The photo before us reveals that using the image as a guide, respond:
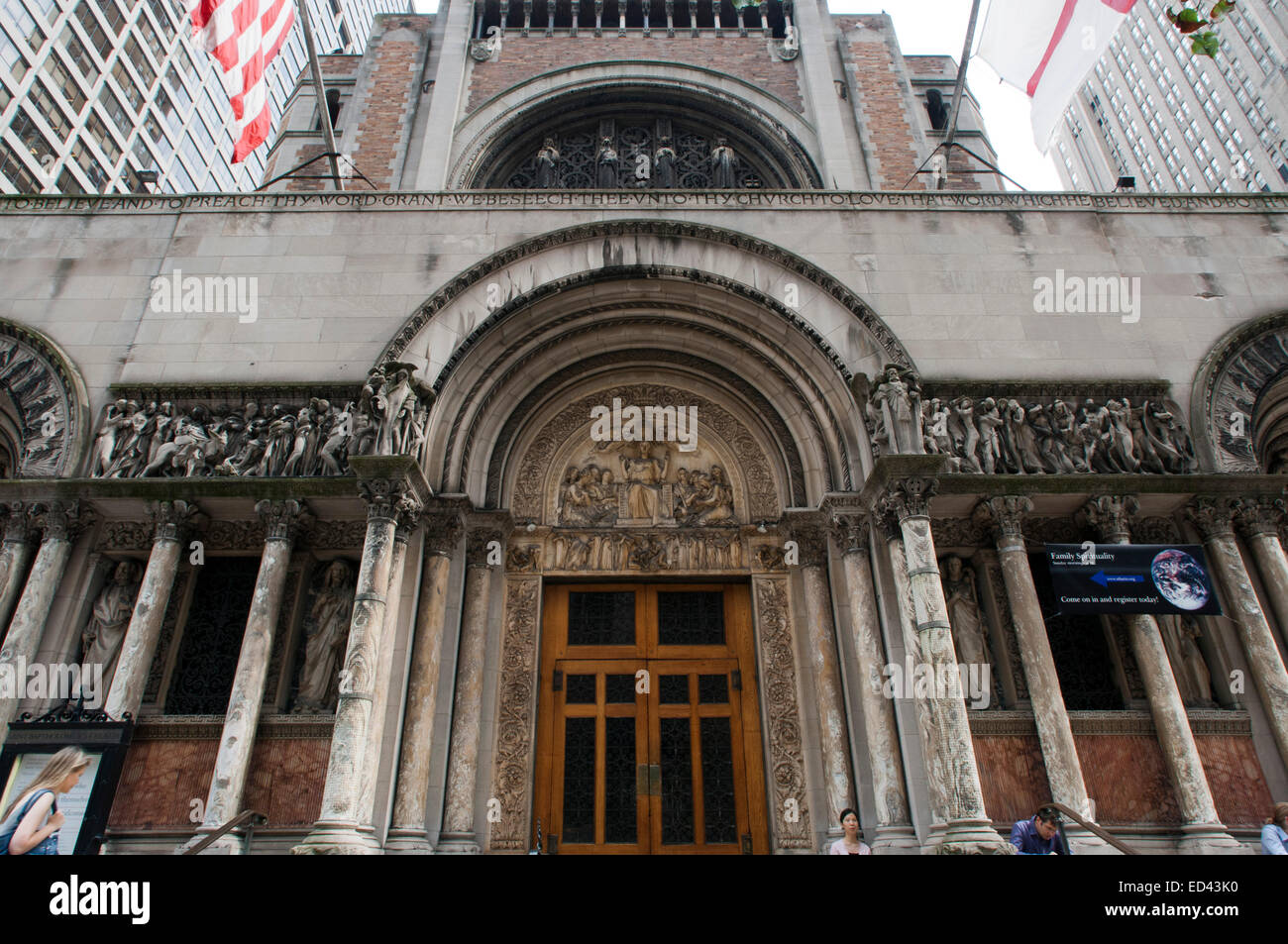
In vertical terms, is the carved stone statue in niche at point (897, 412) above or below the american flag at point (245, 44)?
below

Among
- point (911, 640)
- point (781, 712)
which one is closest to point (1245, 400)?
point (911, 640)

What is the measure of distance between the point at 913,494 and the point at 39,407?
1213 cm

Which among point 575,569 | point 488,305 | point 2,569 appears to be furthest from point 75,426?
point 575,569

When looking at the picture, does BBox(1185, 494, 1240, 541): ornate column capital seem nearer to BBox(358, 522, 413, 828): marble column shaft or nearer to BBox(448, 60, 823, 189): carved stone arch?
BBox(358, 522, 413, 828): marble column shaft

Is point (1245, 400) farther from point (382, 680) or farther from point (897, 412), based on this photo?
point (382, 680)

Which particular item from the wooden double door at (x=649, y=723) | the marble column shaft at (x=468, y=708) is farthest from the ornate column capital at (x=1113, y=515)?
the marble column shaft at (x=468, y=708)

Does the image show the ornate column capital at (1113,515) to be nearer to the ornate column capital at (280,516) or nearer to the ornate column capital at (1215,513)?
the ornate column capital at (1215,513)

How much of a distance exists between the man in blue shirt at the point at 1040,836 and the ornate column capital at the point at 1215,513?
4921 millimetres

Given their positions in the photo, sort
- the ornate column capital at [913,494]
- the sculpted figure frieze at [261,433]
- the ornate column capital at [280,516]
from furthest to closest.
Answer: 1. the sculpted figure frieze at [261,433]
2. the ornate column capital at [280,516]
3. the ornate column capital at [913,494]

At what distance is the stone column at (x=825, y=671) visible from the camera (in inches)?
388

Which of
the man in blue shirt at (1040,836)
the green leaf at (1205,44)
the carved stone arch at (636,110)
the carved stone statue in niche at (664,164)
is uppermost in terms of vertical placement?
the carved stone arch at (636,110)

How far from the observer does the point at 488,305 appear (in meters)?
11.7

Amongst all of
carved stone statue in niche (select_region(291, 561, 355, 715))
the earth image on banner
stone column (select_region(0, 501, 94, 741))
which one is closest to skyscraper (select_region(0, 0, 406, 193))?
stone column (select_region(0, 501, 94, 741))

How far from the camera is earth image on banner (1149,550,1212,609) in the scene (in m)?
9.62
